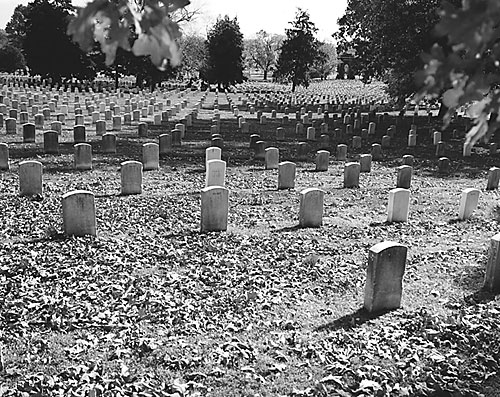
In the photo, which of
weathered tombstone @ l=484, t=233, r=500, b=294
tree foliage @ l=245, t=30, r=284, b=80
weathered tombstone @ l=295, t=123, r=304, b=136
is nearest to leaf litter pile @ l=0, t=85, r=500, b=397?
weathered tombstone @ l=484, t=233, r=500, b=294

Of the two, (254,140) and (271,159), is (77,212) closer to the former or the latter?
(271,159)

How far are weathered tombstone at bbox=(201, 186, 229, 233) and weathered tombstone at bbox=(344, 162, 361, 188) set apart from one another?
5069mm

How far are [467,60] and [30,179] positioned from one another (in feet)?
33.6

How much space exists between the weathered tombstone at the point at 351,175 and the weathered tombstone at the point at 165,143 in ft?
21.4

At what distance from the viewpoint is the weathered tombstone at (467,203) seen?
10.6 m

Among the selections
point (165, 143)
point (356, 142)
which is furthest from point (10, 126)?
point (356, 142)

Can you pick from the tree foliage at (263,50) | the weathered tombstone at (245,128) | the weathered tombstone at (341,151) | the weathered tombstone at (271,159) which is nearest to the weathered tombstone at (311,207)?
the weathered tombstone at (271,159)

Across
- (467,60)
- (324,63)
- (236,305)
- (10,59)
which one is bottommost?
(236,305)

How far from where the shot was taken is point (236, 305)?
250 inches

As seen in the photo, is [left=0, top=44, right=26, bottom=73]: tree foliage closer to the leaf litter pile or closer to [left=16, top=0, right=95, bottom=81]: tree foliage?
[left=16, top=0, right=95, bottom=81]: tree foliage

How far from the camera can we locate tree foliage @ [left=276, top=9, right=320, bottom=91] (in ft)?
196

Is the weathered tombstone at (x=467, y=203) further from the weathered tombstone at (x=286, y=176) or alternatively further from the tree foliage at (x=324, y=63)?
the tree foliage at (x=324, y=63)

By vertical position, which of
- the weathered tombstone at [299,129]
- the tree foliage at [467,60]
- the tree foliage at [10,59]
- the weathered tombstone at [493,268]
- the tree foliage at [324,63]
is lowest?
the weathered tombstone at [493,268]

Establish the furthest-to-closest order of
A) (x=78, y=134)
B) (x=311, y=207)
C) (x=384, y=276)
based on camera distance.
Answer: (x=78, y=134) < (x=311, y=207) < (x=384, y=276)
